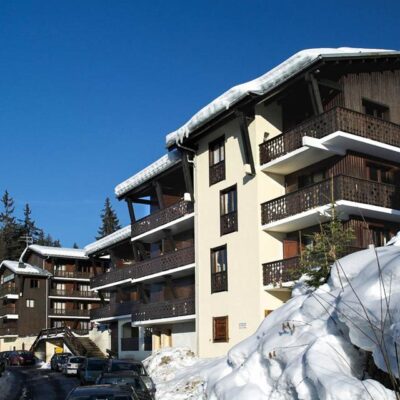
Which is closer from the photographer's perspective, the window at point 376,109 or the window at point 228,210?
the window at point 376,109

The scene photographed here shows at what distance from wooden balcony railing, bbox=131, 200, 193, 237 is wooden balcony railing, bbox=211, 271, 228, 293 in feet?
14.4

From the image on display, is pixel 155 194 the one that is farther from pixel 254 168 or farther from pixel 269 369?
pixel 269 369

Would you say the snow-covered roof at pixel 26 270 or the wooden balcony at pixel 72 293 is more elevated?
the snow-covered roof at pixel 26 270

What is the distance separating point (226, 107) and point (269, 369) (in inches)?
652

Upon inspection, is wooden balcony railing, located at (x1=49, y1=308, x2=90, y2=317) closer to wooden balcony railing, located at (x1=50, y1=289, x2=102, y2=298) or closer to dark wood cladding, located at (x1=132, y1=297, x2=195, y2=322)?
wooden balcony railing, located at (x1=50, y1=289, x2=102, y2=298)

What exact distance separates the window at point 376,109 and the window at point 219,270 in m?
8.79

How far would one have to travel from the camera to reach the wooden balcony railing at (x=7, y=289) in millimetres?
68625

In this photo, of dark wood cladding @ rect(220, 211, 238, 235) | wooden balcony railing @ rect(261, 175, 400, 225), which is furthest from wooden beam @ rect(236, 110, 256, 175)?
dark wood cladding @ rect(220, 211, 238, 235)

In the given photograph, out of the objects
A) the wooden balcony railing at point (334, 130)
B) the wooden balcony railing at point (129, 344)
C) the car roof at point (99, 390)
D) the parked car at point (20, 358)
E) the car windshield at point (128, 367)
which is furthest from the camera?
the parked car at point (20, 358)

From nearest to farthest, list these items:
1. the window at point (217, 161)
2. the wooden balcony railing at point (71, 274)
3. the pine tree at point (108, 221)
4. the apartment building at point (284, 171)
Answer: the apartment building at point (284, 171) → the window at point (217, 161) → the wooden balcony railing at point (71, 274) → the pine tree at point (108, 221)

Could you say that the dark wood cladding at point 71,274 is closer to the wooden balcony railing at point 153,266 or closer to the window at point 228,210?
the wooden balcony railing at point 153,266

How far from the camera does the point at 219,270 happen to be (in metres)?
30.2

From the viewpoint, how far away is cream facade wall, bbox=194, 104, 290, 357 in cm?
2717

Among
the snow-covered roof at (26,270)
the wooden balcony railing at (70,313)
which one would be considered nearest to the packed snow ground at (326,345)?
the snow-covered roof at (26,270)
